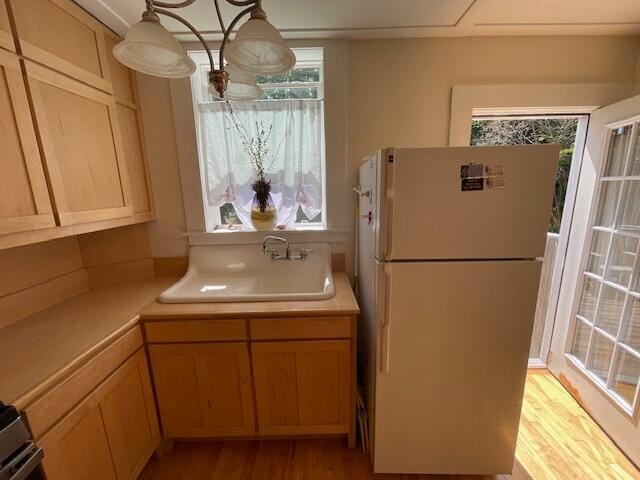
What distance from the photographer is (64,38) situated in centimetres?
114

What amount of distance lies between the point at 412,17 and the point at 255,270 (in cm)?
168

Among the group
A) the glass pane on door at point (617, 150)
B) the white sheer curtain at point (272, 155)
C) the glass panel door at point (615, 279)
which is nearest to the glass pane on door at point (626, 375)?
the glass panel door at point (615, 279)

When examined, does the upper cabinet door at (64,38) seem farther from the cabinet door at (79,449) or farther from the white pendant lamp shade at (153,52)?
the cabinet door at (79,449)

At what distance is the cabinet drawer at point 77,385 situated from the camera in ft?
2.69

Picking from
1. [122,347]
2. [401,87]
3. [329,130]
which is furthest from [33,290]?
[401,87]

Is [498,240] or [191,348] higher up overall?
[498,240]

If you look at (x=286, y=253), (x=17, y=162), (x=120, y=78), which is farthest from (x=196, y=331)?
(x=120, y=78)

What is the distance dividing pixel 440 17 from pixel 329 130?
782 mm

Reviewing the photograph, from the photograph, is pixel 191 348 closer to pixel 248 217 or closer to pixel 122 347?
pixel 122 347

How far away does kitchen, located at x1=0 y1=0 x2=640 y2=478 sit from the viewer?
1.02 meters

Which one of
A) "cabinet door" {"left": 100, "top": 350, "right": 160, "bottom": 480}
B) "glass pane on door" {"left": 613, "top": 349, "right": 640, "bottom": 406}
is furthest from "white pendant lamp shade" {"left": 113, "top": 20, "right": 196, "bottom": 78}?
"glass pane on door" {"left": 613, "top": 349, "right": 640, "bottom": 406}

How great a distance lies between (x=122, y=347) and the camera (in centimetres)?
116

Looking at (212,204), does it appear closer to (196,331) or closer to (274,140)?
(274,140)

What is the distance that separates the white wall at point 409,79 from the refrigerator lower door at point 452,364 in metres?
0.88
